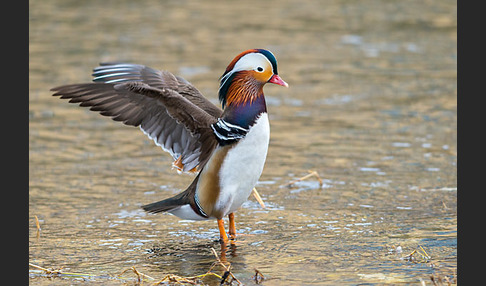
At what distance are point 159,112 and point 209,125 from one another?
0.51m

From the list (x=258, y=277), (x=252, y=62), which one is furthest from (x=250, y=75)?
(x=258, y=277)

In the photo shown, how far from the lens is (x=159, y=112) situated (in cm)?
707

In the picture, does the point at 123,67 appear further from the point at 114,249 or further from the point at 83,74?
the point at 83,74

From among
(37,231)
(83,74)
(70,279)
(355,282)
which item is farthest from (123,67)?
(83,74)

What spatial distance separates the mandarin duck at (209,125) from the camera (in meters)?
6.79

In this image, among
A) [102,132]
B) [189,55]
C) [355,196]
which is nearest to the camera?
[355,196]

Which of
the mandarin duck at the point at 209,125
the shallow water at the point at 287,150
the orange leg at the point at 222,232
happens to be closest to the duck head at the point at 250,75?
the mandarin duck at the point at 209,125

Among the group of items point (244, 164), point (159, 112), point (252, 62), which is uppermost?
point (252, 62)

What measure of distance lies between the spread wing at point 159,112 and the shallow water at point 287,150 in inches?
33.7

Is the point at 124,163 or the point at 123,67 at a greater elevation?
the point at 123,67

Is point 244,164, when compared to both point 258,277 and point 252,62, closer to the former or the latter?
point 252,62

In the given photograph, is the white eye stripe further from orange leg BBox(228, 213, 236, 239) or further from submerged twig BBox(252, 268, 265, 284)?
submerged twig BBox(252, 268, 265, 284)

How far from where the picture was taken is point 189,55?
15078 mm

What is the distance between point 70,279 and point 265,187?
3.21 meters
